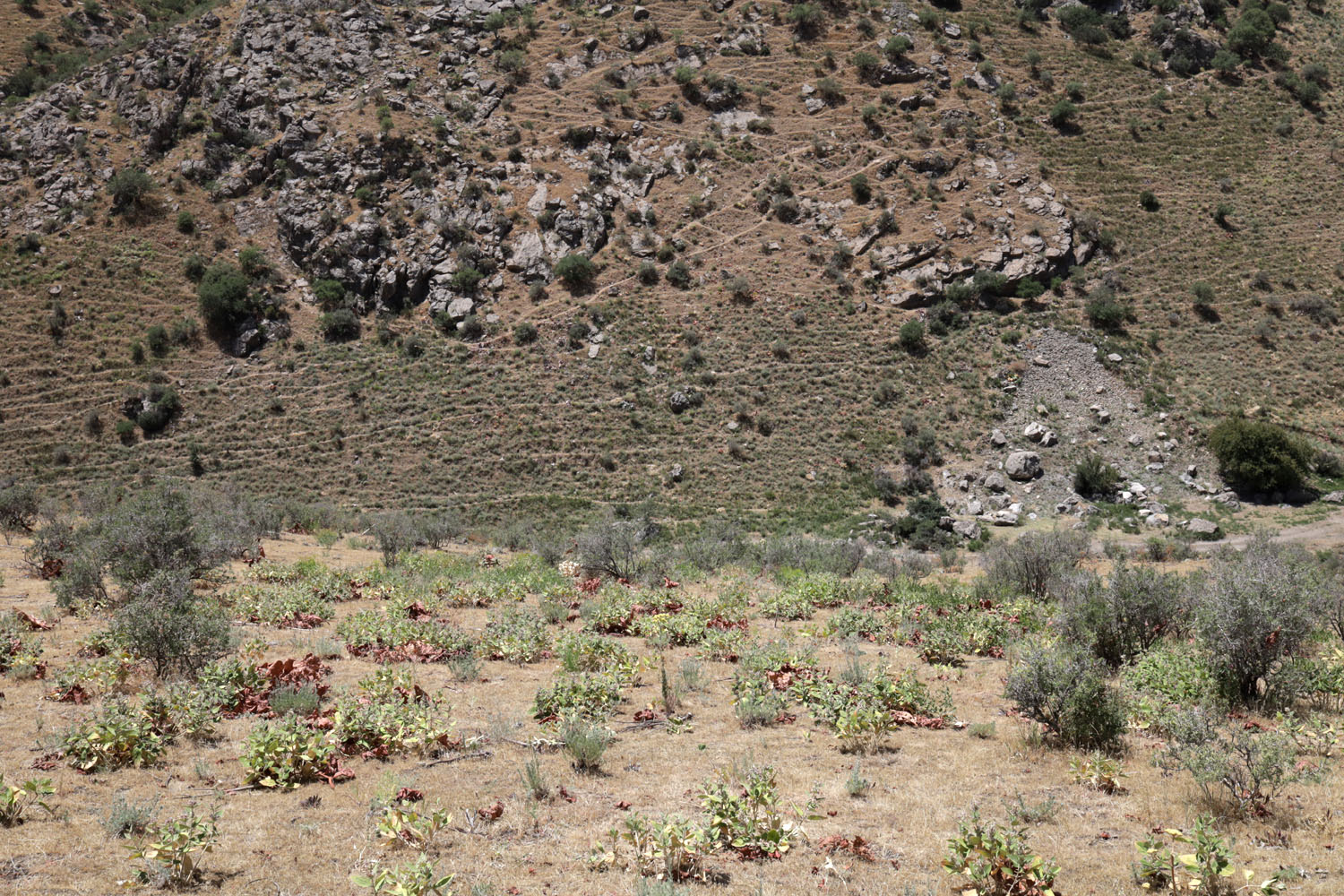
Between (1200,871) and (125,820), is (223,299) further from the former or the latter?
(1200,871)

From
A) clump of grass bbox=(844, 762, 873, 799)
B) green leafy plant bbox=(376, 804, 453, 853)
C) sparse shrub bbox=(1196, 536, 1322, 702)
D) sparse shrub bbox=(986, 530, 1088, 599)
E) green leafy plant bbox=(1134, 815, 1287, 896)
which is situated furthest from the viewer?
sparse shrub bbox=(986, 530, 1088, 599)

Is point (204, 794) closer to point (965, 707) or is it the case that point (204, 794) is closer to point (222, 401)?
point (965, 707)

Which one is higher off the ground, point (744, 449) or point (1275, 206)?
point (1275, 206)

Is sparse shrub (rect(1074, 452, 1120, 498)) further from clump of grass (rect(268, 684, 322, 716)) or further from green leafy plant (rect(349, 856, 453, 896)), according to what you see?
green leafy plant (rect(349, 856, 453, 896))

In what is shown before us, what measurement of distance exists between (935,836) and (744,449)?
27676mm

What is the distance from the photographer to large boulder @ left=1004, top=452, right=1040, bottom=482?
100ft

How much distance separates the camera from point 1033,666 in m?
6.88

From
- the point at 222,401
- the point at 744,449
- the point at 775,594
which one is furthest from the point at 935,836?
the point at 222,401

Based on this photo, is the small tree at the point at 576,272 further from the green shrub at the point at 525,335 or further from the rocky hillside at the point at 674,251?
the green shrub at the point at 525,335

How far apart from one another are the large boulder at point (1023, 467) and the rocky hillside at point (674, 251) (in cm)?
15

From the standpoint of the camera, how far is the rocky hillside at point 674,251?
3297 centimetres

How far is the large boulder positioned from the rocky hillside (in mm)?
147

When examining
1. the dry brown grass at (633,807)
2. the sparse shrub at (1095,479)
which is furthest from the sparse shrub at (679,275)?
the dry brown grass at (633,807)

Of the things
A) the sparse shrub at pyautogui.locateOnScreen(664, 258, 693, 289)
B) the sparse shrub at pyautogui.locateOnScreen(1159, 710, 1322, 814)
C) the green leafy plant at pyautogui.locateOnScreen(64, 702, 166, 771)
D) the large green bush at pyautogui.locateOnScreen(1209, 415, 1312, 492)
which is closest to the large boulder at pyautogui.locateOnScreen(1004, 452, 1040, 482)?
the large green bush at pyautogui.locateOnScreen(1209, 415, 1312, 492)
